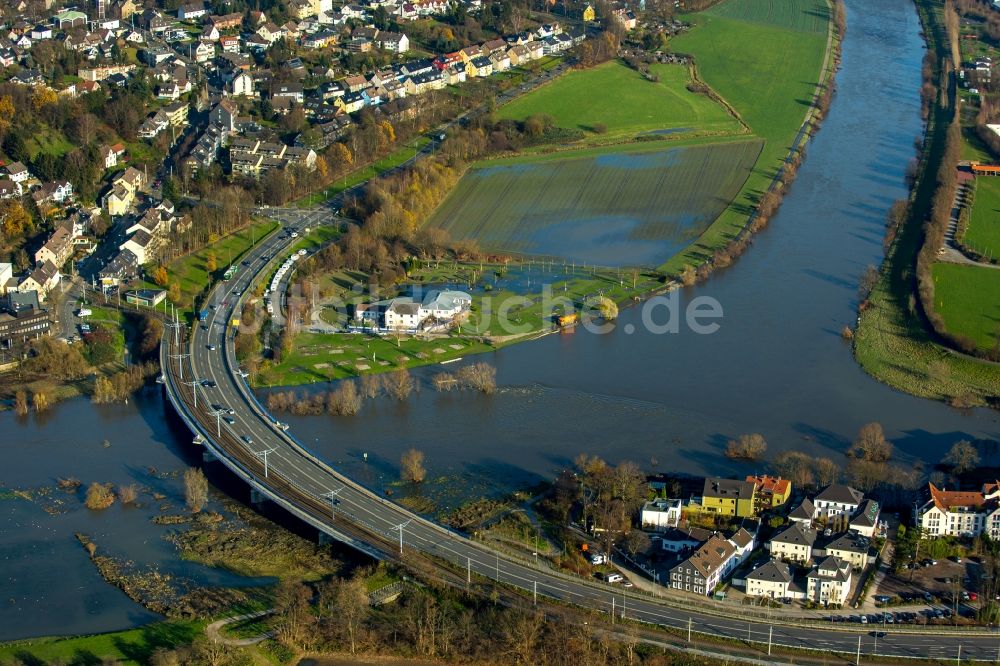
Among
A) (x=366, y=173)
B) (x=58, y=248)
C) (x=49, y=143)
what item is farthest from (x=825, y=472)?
(x=49, y=143)

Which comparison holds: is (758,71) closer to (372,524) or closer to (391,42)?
(391,42)

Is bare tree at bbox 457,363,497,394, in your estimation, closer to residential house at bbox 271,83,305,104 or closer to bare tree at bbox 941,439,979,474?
bare tree at bbox 941,439,979,474

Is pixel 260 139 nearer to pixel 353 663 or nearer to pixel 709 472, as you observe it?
pixel 709 472

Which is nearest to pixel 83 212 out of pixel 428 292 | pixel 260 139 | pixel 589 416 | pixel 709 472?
pixel 260 139

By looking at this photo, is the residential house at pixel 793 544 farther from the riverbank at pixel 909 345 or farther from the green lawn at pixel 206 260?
the green lawn at pixel 206 260

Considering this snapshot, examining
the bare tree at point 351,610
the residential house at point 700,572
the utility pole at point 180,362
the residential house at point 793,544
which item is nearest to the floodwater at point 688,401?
the residential house at point 793,544

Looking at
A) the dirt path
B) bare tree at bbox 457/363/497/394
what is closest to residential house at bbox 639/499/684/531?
bare tree at bbox 457/363/497/394
